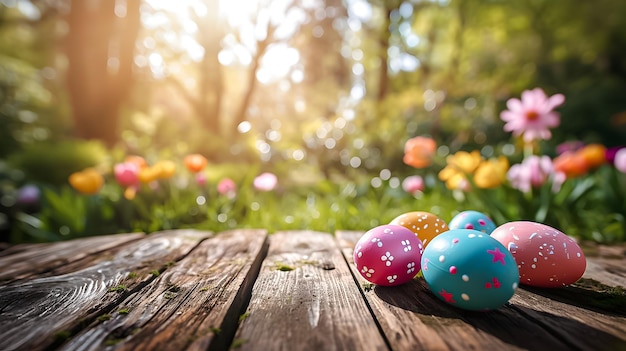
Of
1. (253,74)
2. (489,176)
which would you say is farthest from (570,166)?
(253,74)

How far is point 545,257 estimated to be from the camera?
45.9 inches

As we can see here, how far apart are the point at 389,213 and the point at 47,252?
2.14 meters

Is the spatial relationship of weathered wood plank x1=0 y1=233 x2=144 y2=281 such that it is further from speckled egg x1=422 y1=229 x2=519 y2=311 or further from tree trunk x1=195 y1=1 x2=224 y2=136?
tree trunk x1=195 y1=1 x2=224 y2=136

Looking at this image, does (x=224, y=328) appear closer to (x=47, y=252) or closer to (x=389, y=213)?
(x=47, y=252)

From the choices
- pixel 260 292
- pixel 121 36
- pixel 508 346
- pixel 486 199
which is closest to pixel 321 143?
pixel 486 199

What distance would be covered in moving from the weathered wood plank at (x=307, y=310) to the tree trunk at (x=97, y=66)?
667cm

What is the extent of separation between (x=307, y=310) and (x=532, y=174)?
6.44ft

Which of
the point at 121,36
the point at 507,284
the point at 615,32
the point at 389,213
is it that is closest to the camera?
the point at 507,284

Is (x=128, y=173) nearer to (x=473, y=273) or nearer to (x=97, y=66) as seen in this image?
(x=473, y=273)

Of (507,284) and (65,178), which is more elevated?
(65,178)

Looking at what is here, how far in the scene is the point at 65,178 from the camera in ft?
15.8

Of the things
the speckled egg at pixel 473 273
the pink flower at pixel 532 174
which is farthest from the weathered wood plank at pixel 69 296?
the pink flower at pixel 532 174

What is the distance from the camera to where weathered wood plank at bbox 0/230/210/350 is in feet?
2.85

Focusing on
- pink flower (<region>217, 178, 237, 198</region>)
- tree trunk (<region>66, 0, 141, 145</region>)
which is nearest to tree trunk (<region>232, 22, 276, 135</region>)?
tree trunk (<region>66, 0, 141, 145</region>)
